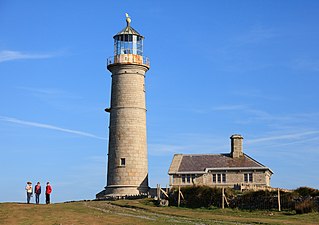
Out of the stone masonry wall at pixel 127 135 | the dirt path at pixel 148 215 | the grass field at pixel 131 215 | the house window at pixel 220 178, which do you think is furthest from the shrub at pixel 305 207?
the stone masonry wall at pixel 127 135

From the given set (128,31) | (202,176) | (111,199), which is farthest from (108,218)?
(128,31)

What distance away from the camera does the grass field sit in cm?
3553

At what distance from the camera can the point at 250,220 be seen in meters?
36.4

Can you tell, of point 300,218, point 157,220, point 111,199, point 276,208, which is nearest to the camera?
point 157,220

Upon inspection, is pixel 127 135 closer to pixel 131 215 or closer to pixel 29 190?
pixel 29 190

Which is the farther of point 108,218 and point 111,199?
point 111,199

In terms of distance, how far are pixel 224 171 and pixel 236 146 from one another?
2838mm

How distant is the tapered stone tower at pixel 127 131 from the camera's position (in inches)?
2188

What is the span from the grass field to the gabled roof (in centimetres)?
1285

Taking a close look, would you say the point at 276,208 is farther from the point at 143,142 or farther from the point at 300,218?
the point at 143,142

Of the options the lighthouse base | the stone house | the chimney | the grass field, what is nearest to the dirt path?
the grass field

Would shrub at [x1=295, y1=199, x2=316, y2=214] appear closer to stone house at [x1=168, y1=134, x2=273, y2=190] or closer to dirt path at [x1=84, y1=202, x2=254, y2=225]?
dirt path at [x1=84, y1=202, x2=254, y2=225]

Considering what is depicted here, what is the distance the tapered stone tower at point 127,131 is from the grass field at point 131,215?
10.2 meters

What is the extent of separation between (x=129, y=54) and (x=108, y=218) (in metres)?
24.1
